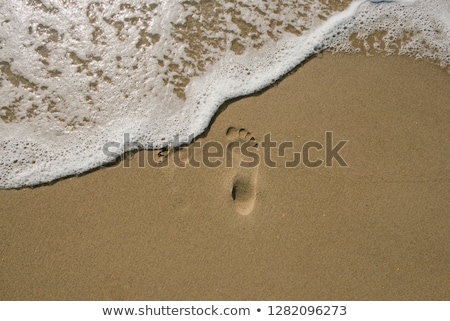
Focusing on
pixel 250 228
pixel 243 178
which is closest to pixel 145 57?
pixel 243 178

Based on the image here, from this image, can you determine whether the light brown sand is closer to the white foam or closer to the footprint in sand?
the footprint in sand

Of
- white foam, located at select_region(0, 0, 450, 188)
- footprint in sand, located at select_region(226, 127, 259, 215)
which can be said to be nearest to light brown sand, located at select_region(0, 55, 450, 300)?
footprint in sand, located at select_region(226, 127, 259, 215)

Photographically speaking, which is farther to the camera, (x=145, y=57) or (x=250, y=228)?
(x=145, y=57)

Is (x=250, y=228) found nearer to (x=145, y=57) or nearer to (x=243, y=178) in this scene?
(x=243, y=178)

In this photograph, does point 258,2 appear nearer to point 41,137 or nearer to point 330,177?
point 330,177

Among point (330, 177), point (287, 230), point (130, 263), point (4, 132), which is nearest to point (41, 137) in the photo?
point (4, 132)
